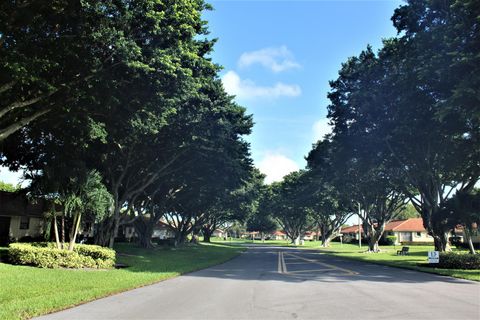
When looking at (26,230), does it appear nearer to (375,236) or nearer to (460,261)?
(460,261)

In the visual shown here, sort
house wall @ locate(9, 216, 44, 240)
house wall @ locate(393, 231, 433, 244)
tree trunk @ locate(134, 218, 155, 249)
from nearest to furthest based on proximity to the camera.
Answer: house wall @ locate(9, 216, 44, 240), tree trunk @ locate(134, 218, 155, 249), house wall @ locate(393, 231, 433, 244)

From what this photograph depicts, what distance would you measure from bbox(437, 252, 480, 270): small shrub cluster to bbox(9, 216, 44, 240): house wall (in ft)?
101

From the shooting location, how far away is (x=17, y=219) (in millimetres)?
37469

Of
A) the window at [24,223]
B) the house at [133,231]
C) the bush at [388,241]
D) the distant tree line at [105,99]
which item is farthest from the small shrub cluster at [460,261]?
the bush at [388,241]

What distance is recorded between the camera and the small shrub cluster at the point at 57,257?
19441mm

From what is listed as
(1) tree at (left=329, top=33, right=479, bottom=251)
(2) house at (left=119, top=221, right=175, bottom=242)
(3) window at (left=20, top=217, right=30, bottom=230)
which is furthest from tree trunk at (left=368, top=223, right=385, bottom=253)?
(3) window at (left=20, top=217, right=30, bottom=230)

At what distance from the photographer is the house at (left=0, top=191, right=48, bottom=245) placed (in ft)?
114

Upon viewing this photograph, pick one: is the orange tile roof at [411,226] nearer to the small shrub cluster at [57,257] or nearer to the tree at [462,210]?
the tree at [462,210]

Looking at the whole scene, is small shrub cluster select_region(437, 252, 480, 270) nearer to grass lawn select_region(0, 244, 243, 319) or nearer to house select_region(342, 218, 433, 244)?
grass lawn select_region(0, 244, 243, 319)

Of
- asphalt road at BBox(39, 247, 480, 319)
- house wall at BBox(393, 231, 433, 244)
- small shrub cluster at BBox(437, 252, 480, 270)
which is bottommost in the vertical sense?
asphalt road at BBox(39, 247, 480, 319)

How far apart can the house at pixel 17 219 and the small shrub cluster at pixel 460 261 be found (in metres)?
27.7

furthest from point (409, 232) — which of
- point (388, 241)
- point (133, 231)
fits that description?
point (133, 231)

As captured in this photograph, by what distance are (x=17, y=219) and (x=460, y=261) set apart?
3382cm

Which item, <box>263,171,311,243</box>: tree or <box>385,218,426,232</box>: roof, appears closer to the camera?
<box>263,171,311,243</box>: tree
